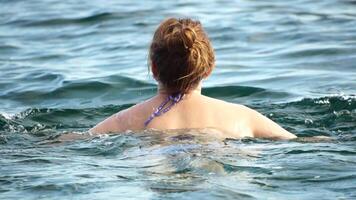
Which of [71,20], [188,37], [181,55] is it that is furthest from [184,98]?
[71,20]

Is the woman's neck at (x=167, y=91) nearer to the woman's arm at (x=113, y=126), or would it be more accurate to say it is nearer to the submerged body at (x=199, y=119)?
the submerged body at (x=199, y=119)

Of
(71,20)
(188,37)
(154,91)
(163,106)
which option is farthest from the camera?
(71,20)

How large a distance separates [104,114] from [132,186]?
366 cm

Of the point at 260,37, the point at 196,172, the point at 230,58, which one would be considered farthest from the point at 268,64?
the point at 196,172

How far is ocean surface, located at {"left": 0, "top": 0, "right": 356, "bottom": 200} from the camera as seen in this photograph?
5414 mm

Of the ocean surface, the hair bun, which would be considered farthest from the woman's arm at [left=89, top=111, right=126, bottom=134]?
the hair bun

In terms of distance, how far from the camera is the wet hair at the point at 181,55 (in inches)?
247

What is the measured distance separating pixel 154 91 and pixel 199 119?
158 inches

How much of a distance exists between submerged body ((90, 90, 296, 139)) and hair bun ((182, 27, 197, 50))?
360 millimetres

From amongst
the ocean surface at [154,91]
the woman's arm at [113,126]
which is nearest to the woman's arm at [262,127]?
the ocean surface at [154,91]

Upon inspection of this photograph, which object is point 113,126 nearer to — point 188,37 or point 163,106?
point 163,106

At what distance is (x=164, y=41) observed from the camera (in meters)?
6.28

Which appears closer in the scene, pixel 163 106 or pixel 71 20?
pixel 163 106

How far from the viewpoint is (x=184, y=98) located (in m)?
6.39
